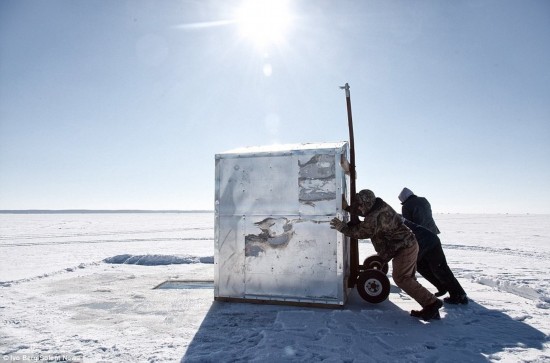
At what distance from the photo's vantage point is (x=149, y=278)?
734 centimetres

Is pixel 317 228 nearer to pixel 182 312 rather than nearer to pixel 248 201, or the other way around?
pixel 248 201

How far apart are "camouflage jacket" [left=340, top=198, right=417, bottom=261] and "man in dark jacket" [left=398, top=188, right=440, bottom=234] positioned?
148 cm

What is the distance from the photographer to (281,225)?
4973 millimetres

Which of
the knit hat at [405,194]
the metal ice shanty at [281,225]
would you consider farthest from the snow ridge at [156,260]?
the knit hat at [405,194]

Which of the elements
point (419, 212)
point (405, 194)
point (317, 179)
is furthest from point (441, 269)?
point (317, 179)

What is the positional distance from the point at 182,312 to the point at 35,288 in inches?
139

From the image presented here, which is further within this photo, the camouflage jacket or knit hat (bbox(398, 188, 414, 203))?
knit hat (bbox(398, 188, 414, 203))

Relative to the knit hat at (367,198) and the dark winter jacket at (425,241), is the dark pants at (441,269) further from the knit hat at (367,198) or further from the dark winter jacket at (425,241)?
the knit hat at (367,198)

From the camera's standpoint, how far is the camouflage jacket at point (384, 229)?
14.6 feet

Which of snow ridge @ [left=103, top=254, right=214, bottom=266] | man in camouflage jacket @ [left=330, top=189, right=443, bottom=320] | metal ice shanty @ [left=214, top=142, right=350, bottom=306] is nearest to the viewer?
man in camouflage jacket @ [left=330, top=189, right=443, bottom=320]

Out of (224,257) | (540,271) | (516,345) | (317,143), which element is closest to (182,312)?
(224,257)

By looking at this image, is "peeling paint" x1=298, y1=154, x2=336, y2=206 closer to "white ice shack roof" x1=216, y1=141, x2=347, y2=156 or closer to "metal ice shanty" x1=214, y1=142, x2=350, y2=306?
"metal ice shanty" x1=214, y1=142, x2=350, y2=306

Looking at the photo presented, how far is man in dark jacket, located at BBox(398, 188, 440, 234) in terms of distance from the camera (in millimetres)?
5852

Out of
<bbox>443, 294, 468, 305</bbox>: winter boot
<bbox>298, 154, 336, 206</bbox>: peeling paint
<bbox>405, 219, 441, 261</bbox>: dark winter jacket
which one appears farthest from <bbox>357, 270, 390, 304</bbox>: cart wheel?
<bbox>298, 154, 336, 206</bbox>: peeling paint
